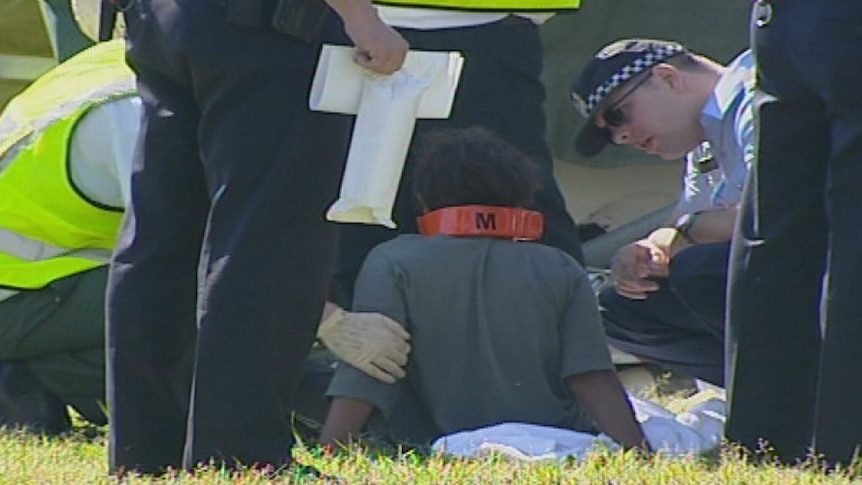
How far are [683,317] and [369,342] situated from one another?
0.82m

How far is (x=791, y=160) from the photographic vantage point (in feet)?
10.8

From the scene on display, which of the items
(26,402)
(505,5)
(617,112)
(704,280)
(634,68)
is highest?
(505,5)

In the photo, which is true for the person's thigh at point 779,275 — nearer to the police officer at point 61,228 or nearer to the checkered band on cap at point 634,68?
the checkered band on cap at point 634,68

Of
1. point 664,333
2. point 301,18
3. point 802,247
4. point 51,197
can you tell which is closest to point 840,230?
point 802,247

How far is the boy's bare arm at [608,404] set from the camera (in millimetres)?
4047

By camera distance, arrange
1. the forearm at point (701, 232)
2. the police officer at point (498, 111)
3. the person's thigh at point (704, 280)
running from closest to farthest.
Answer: the person's thigh at point (704, 280), the forearm at point (701, 232), the police officer at point (498, 111)

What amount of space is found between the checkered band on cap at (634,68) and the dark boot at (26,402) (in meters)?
1.38

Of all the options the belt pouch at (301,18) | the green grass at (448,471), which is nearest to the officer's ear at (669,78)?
the green grass at (448,471)

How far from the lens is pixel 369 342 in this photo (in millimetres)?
4086

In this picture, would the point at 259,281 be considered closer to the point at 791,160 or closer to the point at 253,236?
the point at 253,236

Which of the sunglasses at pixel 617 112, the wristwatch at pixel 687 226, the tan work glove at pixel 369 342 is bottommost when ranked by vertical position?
the tan work glove at pixel 369 342

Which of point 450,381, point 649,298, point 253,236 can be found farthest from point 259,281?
point 649,298

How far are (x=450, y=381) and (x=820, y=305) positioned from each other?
1.10 meters

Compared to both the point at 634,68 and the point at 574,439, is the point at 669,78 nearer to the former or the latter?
the point at 634,68
